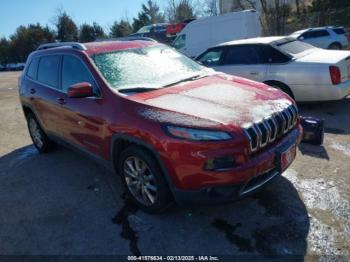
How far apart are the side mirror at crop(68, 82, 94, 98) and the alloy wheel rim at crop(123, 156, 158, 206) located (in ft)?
2.93

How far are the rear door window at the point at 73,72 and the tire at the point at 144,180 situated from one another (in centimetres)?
102

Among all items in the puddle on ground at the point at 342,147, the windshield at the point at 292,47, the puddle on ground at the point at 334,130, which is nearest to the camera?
the puddle on ground at the point at 342,147

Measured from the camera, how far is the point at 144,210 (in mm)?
3809

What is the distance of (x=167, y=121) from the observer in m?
3.28

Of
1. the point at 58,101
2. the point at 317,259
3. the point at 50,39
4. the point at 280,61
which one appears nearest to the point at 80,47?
the point at 58,101

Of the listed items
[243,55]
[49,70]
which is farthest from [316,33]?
[49,70]

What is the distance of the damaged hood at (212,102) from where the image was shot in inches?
129

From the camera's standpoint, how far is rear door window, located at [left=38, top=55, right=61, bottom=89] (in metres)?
5.07

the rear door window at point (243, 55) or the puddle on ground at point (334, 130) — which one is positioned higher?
the rear door window at point (243, 55)

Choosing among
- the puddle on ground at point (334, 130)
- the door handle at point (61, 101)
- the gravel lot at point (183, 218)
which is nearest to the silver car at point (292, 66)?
the puddle on ground at point (334, 130)

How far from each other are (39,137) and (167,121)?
368cm

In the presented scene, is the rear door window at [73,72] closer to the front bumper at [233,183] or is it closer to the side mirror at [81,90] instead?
the side mirror at [81,90]

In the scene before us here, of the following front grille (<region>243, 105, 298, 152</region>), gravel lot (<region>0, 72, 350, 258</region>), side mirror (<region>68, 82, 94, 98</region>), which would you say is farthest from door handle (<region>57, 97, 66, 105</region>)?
front grille (<region>243, 105, 298, 152</region>)

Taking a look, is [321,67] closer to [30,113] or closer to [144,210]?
[144,210]
